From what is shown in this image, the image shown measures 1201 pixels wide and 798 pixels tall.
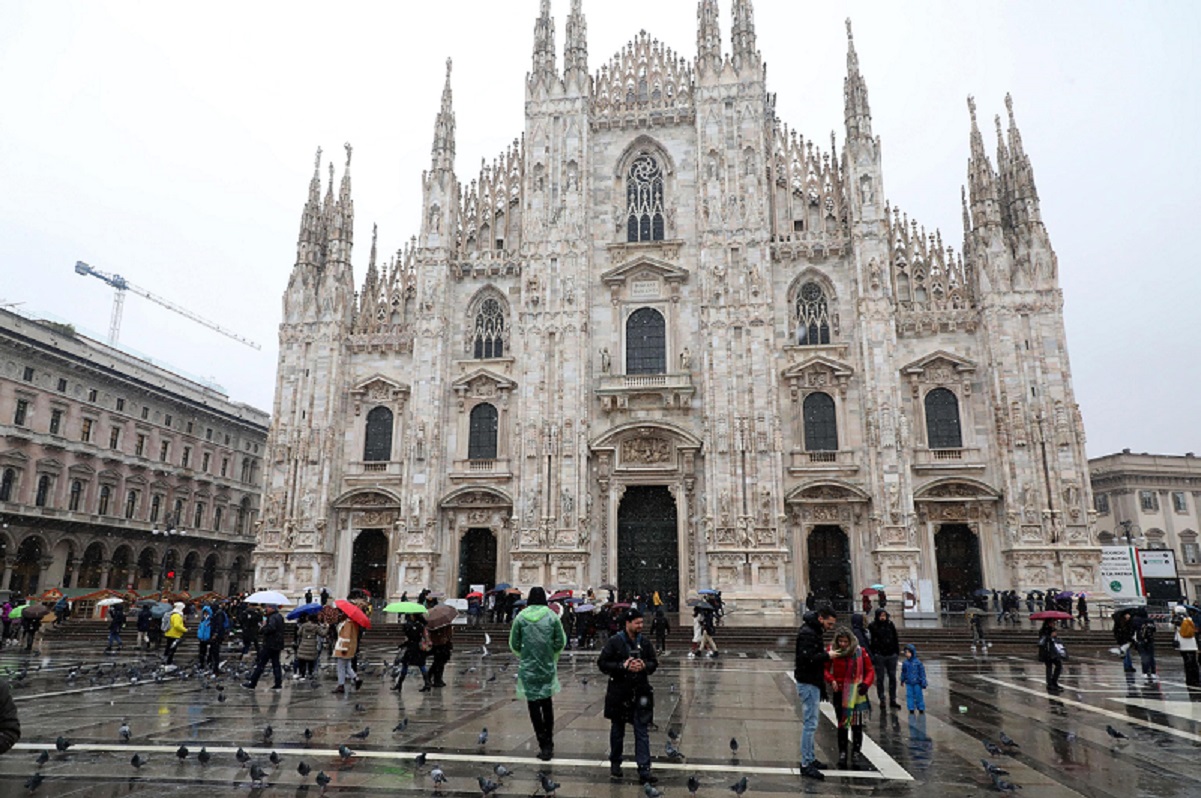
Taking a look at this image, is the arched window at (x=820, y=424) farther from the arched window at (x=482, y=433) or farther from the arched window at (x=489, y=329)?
the arched window at (x=489, y=329)

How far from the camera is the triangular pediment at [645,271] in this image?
33.8 meters

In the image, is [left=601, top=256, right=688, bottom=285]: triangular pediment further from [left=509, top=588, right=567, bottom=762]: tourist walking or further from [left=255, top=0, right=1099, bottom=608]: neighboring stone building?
[left=509, top=588, right=567, bottom=762]: tourist walking

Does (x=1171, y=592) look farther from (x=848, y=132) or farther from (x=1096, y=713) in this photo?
(x=1096, y=713)

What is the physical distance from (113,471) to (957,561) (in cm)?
4387

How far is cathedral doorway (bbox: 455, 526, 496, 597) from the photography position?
33188mm

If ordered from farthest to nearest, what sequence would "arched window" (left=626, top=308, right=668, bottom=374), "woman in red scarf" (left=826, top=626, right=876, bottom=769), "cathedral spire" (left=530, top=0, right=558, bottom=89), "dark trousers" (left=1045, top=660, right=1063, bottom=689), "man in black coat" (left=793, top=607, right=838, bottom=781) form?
1. "cathedral spire" (left=530, top=0, right=558, bottom=89)
2. "arched window" (left=626, top=308, right=668, bottom=374)
3. "dark trousers" (left=1045, top=660, right=1063, bottom=689)
4. "woman in red scarf" (left=826, top=626, right=876, bottom=769)
5. "man in black coat" (left=793, top=607, right=838, bottom=781)

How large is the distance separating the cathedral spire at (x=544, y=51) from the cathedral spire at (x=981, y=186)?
1831 centimetres

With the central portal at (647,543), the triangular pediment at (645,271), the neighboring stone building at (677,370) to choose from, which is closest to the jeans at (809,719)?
the neighboring stone building at (677,370)

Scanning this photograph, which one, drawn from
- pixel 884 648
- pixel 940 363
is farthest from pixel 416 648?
pixel 940 363

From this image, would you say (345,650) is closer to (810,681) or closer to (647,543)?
(810,681)

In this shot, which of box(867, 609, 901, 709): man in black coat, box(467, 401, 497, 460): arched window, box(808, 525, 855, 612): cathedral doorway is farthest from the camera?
box(467, 401, 497, 460): arched window

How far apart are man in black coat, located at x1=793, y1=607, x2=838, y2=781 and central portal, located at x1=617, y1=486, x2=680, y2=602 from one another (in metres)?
23.5

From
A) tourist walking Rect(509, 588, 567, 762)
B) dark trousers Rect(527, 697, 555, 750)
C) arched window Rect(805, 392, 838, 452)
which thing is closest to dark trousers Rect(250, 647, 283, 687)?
tourist walking Rect(509, 588, 567, 762)

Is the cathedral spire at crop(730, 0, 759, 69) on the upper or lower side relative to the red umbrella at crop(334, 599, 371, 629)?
upper
